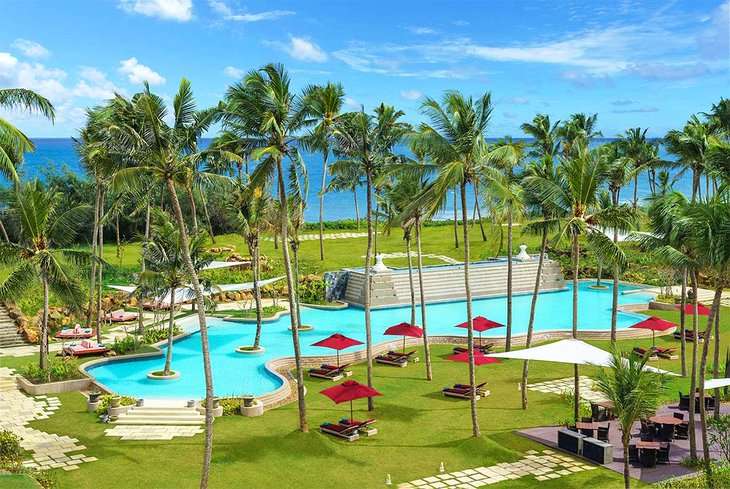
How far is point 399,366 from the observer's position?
3525cm

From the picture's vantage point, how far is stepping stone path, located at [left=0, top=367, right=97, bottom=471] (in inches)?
897

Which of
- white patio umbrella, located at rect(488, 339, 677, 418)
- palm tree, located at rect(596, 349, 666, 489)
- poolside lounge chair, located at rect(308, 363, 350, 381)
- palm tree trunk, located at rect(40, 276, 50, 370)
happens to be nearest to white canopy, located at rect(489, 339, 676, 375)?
white patio umbrella, located at rect(488, 339, 677, 418)

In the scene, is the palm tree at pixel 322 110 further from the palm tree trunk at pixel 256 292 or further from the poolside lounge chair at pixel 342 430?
the palm tree trunk at pixel 256 292

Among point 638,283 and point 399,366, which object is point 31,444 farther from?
point 638,283

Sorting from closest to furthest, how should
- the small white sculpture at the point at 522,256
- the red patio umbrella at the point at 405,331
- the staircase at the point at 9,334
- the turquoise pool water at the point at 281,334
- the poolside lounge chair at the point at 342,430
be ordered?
the poolside lounge chair at the point at 342,430, the turquoise pool water at the point at 281,334, the red patio umbrella at the point at 405,331, the staircase at the point at 9,334, the small white sculpture at the point at 522,256

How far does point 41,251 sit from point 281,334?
1566 cm

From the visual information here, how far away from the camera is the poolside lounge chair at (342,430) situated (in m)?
25.0

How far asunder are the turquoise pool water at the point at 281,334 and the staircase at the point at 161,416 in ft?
9.79

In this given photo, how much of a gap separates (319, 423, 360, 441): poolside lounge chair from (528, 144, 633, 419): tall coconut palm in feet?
24.9

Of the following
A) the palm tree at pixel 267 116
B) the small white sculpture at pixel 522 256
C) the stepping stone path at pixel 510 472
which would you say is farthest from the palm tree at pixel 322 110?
the small white sculpture at pixel 522 256

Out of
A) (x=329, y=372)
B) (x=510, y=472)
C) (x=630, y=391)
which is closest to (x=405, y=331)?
(x=329, y=372)

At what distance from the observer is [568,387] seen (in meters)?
31.2

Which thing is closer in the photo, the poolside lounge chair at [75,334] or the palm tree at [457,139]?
the palm tree at [457,139]

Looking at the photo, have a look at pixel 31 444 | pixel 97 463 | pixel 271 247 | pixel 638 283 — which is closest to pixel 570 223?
pixel 97 463
